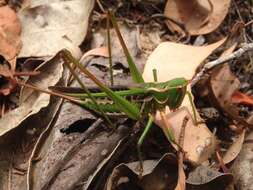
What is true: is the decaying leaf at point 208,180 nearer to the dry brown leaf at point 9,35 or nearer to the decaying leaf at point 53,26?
the decaying leaf at point 53,26

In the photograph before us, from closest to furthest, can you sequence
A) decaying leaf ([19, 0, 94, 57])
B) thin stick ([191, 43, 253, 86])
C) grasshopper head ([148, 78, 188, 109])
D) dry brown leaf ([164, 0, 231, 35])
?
grasshopper head ([148, 78, 188, 109]) → thin stick ([191, 43, 253, 86]) → decaying leaf ([19, 0, 94, 57]) → dry brown leaf ([164, 0, 231, 35])

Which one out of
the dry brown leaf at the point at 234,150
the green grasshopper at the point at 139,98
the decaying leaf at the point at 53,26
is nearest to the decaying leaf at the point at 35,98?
the decaying leaf at the point at 53,26

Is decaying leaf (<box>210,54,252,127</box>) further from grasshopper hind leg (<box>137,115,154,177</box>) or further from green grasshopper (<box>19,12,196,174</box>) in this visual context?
grasshopper hind leg (<box>137,115,154,177</box>)

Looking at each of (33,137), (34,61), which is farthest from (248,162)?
(34,61)

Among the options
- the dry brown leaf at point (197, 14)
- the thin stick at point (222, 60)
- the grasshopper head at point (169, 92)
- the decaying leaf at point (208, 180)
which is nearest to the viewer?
the decaying leaf at point (208, 180)

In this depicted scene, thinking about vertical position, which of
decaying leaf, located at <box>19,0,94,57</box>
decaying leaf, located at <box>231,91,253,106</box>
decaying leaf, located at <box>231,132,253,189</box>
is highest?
decaying leaf, located at <box>19,0,94,57</box>

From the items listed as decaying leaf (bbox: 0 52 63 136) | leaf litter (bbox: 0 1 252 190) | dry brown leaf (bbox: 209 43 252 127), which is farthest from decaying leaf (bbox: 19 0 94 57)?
dry brown leaf (bbox: 209 43 252 127)

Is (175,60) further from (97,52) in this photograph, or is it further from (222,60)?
(97,52)
